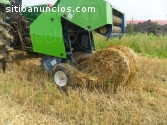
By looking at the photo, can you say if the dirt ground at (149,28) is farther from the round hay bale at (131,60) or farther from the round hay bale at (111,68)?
the round hay bale at (111,68)

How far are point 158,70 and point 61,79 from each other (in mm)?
2118

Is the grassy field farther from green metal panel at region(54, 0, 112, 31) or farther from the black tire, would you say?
green metal panel at region(54, 0, 112, 31)

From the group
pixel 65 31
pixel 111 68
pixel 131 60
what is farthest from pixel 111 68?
pixel 65 31

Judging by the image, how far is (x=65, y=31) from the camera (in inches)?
151

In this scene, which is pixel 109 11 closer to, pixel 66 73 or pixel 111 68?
pixel 111 68

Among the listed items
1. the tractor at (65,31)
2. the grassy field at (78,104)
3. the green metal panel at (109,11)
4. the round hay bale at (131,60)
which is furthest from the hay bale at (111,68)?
the green metal panel at (109,11)

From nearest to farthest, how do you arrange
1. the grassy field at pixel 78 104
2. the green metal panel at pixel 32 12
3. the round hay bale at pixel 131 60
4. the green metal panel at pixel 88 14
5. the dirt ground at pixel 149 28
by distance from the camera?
the grassy field at pixel 78 104, the green metal panel at pixel 88 14, the round hay bale at pixel 131 60, the green metal panel at pixel 32 12, the dirt ground at pixel 149 28

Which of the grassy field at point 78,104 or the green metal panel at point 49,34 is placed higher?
the green metal panel at point 49,34

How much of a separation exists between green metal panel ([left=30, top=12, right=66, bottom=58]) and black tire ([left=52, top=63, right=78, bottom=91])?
0.20 meters

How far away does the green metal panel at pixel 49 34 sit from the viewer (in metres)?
3.67

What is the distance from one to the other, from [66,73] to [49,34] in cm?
66

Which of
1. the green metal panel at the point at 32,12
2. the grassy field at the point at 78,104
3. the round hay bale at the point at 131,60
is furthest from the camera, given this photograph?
the green metal panel at the point at 32,12

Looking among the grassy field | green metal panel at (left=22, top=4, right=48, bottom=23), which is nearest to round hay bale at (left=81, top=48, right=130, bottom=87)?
the grassy field

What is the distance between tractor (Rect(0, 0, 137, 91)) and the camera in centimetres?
338
